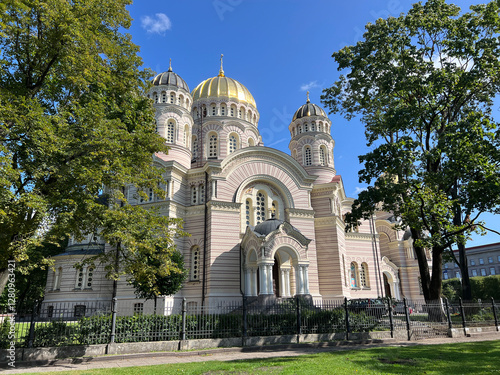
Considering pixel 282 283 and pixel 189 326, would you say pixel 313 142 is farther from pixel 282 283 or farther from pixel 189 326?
pixel 189 326

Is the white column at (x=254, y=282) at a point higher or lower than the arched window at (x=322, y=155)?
lower

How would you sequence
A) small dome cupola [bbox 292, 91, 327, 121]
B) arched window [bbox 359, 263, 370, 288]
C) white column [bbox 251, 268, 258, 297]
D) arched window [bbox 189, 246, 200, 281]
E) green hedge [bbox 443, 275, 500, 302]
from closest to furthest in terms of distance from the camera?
white column [bbox 251, 268, 258, 297]
arched window [bbox 189, 246, 200, 281]
arched window [bbox 359, 263, 370, 288]
small dome cupola [bbox 292, 91, 327, 121]
green hedge [bbox 443, 275, 500, 302]

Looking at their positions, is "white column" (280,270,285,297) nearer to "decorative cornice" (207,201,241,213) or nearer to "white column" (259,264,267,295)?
"white column" (259,264,267,295)

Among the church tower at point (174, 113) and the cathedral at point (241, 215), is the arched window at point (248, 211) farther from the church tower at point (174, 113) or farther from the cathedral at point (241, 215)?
the church tower at point (174, 113)

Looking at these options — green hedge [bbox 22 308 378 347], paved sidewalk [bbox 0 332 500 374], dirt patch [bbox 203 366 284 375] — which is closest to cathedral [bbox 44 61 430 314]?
green hedge [bbox 22 308 378 347]

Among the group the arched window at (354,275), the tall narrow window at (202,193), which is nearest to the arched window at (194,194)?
the tall narrow window at (202,193)

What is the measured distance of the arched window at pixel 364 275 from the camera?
99.0 ft

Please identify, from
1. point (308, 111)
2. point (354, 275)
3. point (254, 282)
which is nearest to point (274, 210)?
point (254, 282)

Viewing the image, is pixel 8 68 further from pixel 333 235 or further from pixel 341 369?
pixel 333 235

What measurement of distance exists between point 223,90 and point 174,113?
22.4 feet

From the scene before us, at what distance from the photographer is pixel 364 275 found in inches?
1210

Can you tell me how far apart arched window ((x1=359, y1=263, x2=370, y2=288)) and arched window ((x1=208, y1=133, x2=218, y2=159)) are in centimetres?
1583

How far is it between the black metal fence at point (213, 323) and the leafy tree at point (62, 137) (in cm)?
196

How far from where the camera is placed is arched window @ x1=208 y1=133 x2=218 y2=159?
3090 cm
